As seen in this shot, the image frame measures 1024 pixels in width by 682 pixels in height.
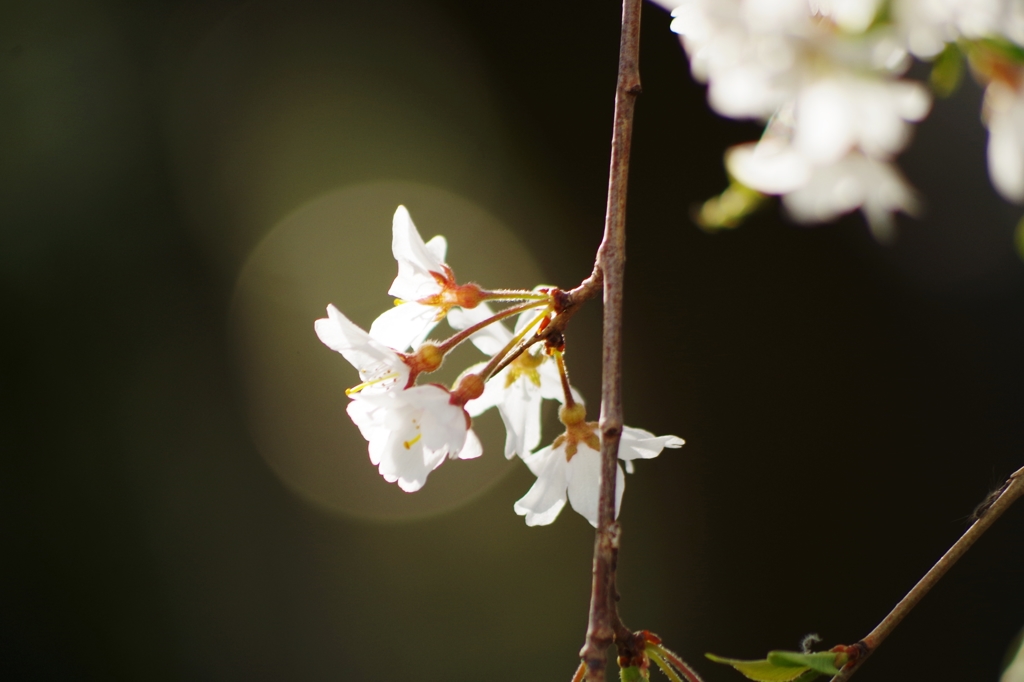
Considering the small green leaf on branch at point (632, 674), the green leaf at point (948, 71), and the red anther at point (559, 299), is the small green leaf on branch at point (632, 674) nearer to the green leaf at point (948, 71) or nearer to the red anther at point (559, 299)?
the red anther at point (559, 299)

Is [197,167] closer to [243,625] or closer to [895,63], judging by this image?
[243,625]

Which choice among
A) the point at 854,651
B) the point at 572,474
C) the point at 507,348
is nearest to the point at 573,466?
the point at 572,474

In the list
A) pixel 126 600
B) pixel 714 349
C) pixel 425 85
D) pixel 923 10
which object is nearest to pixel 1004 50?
pixel 923 10

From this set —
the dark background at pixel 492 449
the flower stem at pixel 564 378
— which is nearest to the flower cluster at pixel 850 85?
the flower stem at pixel 564 378

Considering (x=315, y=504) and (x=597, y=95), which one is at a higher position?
(x=597, y=95)

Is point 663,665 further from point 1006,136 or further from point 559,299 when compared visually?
point 1006,136

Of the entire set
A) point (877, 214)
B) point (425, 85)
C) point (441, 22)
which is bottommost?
point (877, 214)
